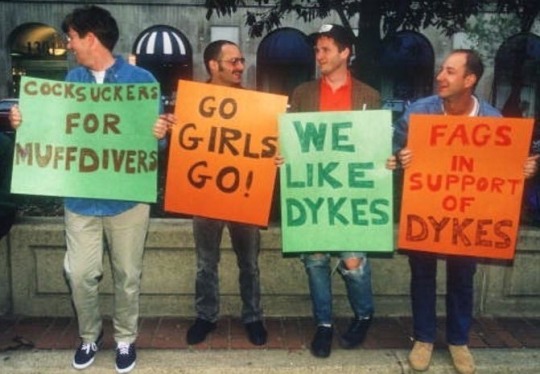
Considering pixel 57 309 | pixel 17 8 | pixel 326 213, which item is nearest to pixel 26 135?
pixel 57 309

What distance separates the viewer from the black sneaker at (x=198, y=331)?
148 inches

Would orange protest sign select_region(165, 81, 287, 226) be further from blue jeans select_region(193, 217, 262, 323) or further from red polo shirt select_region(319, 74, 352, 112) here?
red polo shirt select_region(319, 74, 352, 112)

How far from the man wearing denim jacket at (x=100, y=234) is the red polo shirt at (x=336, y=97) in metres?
1.00

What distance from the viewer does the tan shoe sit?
3424 millimetres

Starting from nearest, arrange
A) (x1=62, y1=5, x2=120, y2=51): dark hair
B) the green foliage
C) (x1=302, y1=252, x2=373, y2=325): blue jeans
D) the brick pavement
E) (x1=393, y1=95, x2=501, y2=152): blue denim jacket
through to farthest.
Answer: (x1=62, y1=5, x2=120, y2=51): dark hair
(x1=393, y1=95, x2=501, y2=152): blue denim jacket
(x1=302, y1=252, x2=373, y2=325): blue jeans
the brick pavement
the green foliage

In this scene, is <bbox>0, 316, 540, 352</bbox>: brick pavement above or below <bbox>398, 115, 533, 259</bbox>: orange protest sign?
below

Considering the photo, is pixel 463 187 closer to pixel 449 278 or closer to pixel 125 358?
pixel 449 278

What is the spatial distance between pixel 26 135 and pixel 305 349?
2041 mm

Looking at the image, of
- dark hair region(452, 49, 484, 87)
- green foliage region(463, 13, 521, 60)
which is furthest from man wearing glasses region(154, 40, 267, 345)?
green foliage region(463, 13, 521, 60)

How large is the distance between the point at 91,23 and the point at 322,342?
2.19 meters

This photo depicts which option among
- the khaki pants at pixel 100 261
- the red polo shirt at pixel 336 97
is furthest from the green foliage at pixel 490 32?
the khaki pants at pixel 100 261

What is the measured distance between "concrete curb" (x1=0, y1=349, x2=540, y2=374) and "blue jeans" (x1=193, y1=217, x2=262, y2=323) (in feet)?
0.90

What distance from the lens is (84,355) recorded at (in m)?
3.42

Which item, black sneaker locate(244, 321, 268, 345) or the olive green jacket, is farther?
black sneaker locate(244, 321, 268, 345)
